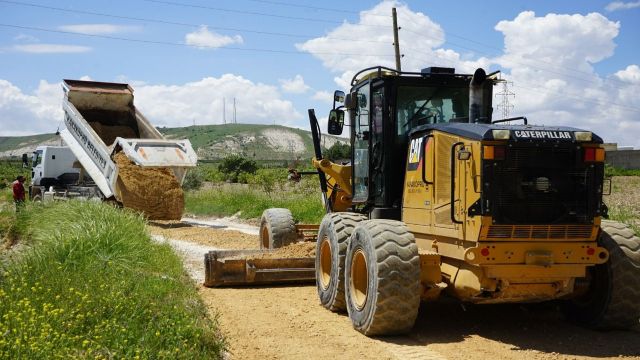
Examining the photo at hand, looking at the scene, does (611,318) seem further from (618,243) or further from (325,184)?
(325,184)

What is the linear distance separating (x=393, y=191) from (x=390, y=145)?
60 centimetres

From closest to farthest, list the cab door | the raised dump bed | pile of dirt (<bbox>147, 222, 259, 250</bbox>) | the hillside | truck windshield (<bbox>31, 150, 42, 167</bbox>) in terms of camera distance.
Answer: the cab door < pile of dirt (<bbox>147, 222, 259, 250</bbox>) < the raised dump bed < truck windshield (<bbox>31, 150, 42, 167</bbox>) < the hillside

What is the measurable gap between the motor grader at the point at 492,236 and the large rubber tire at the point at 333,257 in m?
0.02

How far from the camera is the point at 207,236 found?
1734 cm

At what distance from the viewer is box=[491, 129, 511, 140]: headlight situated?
6.54 metres

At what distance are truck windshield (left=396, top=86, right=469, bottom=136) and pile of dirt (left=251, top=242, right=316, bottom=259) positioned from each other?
2.96m

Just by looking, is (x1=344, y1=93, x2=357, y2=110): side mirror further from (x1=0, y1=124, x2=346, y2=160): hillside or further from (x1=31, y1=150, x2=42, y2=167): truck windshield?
(x1=0, y1=124, x2=346, y2=160): hillside

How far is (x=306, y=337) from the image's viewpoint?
705 cm

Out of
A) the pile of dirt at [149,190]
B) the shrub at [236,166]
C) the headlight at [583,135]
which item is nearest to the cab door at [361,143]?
the headlight at [583,135]

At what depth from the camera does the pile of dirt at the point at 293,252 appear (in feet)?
34.4

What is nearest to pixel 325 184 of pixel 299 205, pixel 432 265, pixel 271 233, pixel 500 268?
pixel 271 233

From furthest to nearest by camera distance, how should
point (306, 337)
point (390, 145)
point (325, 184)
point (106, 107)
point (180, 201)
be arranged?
point (106, 107) < point (180, 201) < point (325, 184) < point (390, 145) < point (306, 337)

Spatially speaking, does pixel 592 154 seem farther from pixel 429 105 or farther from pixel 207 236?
pixel 207 236

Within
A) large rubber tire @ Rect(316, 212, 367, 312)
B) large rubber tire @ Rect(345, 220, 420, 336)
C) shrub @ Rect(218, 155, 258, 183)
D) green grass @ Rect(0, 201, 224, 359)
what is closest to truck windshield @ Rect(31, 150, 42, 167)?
green grass @ Rect(0, 201, 224, 359)
